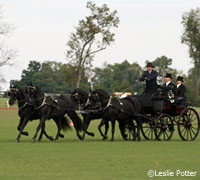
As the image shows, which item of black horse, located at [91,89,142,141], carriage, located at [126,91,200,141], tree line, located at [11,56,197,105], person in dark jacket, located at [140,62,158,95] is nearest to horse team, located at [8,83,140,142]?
black horse, located at [91,89,142,141]

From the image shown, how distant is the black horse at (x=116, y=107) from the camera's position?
2009cm

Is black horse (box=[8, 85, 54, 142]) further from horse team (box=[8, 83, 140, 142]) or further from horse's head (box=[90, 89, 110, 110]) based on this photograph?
horse's head (box=[90, 89, 110, 110])

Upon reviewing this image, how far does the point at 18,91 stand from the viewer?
63.5 ft

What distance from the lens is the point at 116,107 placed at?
65.8 ft

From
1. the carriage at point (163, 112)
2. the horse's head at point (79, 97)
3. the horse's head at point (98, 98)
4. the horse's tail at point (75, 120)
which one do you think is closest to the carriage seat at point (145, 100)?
the carriage at point (163, 112)

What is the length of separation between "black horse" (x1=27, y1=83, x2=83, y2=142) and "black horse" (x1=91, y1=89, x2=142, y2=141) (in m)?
1.05
